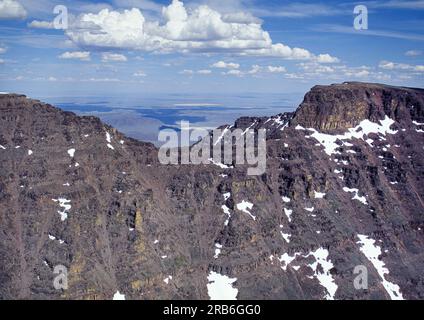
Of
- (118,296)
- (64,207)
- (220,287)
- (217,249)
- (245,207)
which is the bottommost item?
(220,287)

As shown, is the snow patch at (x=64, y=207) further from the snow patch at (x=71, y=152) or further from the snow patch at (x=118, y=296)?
the snow patch at (x=118, y=296)

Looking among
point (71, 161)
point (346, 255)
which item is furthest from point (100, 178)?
point (346, 255)

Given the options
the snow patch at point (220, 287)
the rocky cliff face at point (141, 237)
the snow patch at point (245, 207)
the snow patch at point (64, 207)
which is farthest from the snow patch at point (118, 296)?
the snow patch at point (245, 207)

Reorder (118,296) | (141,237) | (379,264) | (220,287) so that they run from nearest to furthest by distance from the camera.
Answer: (118,296) → (220,287) → (141,237) → (379,264)

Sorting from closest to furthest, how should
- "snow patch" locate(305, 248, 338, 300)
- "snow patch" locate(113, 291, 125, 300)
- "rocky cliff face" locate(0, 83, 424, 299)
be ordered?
"snow patch" locate(113, 291, 125, 300) → "rocky cliff face" locate(0, 83, 424, 299) → "snow patch" locate(305, 248, 338, 300)

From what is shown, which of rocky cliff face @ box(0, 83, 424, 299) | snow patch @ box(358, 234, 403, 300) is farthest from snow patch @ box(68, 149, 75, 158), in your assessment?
snow patch @ box(358, 234, 403, 300)

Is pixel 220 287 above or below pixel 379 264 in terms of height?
below

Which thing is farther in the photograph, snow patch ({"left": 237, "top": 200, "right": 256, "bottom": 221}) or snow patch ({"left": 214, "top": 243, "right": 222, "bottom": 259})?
snow patch ({"left": 237, "top": 200, "right": 256, "bottom": 221})

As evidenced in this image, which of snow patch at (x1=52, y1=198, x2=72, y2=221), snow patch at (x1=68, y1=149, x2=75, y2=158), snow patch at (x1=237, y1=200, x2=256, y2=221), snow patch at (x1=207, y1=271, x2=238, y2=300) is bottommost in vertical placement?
snow patch at (x1=207, y1=271, x2=238, y2=300)

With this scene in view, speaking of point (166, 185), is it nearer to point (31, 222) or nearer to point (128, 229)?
point (128, 229)

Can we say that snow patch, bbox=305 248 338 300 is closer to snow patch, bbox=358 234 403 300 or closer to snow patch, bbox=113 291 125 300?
snow patch, bbox=358 234 403 300

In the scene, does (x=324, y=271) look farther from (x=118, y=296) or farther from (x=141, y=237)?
(x=118, y=296)

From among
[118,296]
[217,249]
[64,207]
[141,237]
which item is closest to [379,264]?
[217,249]
